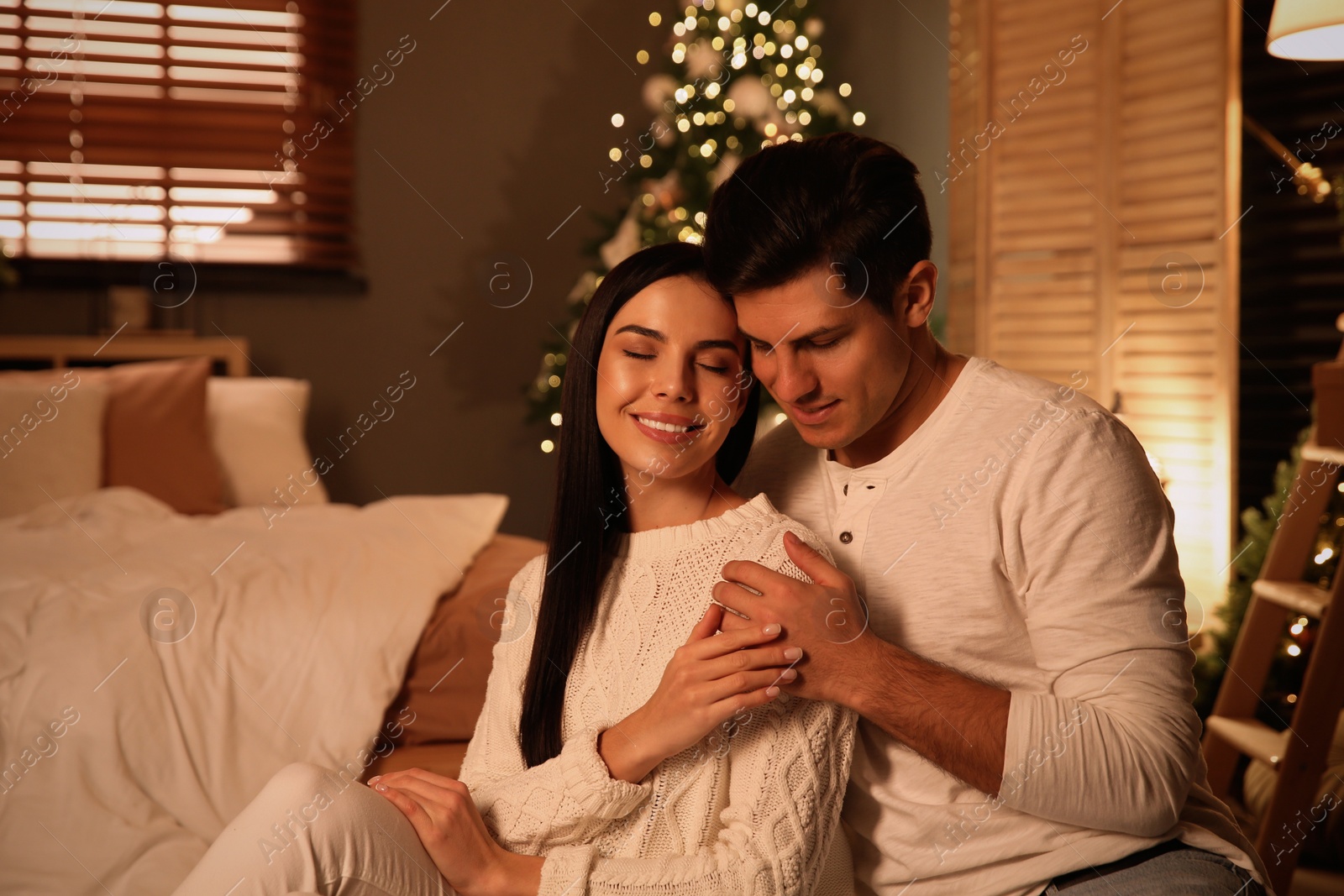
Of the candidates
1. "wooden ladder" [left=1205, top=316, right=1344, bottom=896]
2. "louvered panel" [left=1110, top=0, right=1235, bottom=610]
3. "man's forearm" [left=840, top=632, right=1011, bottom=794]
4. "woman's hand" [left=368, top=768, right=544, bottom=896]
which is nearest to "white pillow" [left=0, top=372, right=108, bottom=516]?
"woman's hand" [left=368, top=768, right=544, bottom=896]

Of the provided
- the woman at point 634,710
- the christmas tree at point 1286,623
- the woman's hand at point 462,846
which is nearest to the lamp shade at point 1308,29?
the christmas tree at point 1286,623

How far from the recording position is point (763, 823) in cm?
112

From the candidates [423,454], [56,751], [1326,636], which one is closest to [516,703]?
[56,751]

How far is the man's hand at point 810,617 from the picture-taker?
1110 mm

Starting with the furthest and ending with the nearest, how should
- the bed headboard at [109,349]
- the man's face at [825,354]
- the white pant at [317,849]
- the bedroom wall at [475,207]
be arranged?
1. the bedroom wall at [475,207]
2. the bed headboard at [109,349]
3. the man's face at [825,354]
4. the white pant at [317,849]

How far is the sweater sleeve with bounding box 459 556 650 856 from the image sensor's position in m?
1.17

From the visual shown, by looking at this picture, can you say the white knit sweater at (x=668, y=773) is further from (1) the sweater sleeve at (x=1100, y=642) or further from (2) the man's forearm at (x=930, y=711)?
(1) the sweater sleeve at (x=1100, y=642)

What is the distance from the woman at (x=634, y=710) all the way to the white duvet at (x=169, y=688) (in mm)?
727

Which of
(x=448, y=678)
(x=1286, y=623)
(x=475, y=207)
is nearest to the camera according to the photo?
(x=448, y=678)

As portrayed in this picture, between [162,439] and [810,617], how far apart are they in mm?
Result: 2559

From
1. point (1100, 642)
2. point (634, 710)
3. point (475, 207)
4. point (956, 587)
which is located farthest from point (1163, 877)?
point (475, 207)

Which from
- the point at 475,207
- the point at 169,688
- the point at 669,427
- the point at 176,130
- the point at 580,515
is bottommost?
the point at 169,688

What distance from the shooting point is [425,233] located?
4383 mm

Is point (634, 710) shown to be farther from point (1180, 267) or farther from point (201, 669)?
point (1180, 267)
